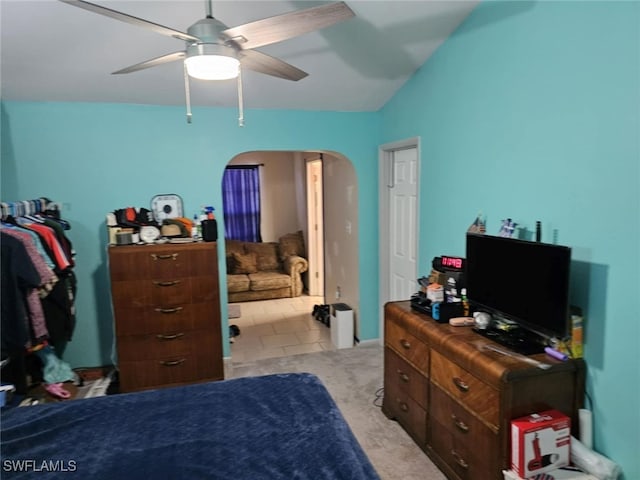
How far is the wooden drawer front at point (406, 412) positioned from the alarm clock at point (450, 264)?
881mm

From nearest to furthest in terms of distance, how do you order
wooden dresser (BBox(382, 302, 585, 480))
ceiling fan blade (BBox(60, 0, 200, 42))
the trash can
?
ceiling fan blade (BBox(60, 0, 200, 42)) < wooden dresser (BBox(382, 302, 585, 480)) < the trash can

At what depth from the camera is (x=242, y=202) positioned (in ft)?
22.7

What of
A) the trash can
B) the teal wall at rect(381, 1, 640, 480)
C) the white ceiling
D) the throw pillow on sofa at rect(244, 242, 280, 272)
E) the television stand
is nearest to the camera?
the teal wall at rect(381, 1, 640, 480)

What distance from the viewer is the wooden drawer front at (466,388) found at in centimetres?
194

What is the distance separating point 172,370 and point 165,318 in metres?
0.45

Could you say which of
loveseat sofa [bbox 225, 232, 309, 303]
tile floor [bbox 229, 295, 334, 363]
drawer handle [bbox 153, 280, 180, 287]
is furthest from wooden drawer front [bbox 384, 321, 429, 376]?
loveseat sofa [bbox 225, 232, 309, 303]

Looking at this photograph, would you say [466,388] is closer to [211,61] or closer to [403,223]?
[211,61]

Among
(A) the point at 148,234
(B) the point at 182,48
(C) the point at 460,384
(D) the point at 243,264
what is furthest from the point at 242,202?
(C) the point at 460,384

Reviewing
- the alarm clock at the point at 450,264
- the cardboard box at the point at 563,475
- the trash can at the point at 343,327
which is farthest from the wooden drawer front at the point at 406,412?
the trash can at the point at 343,327

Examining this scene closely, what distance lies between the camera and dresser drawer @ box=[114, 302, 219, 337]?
3.35 metres

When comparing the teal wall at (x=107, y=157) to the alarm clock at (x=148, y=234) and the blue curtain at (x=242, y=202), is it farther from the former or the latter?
the blue curtain at (x=242, y=202)

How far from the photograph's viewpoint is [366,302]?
4.45 metres

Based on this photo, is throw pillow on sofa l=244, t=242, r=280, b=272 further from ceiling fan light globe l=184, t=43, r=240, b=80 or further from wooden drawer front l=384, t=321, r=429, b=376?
ceiling fan light globe l=184, t=43, r=240, b=80

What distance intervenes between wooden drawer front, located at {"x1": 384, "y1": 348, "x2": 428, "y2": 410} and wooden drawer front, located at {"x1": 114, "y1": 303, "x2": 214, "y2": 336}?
1.50 meters
